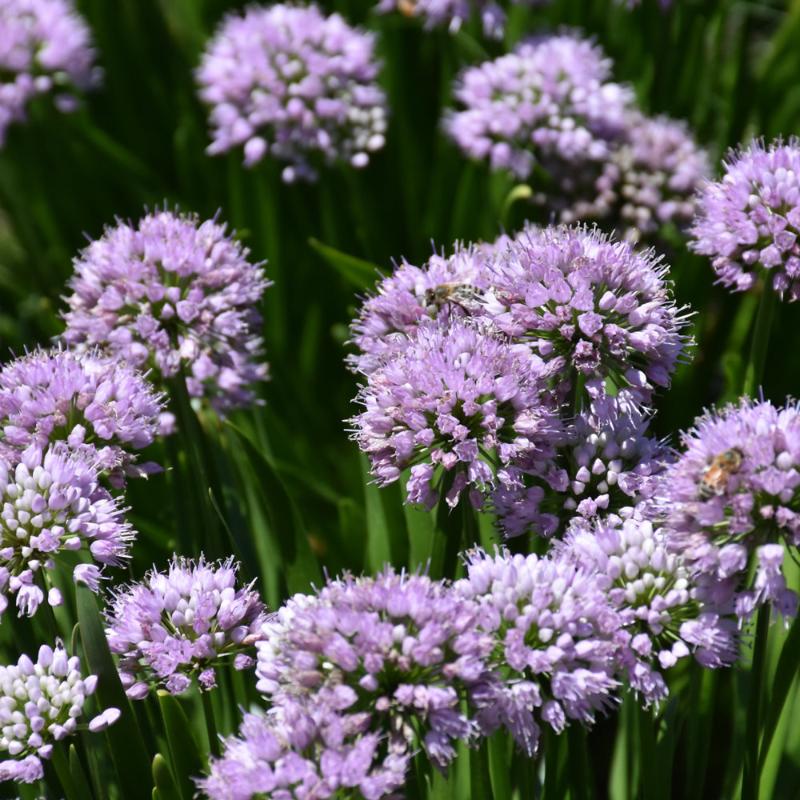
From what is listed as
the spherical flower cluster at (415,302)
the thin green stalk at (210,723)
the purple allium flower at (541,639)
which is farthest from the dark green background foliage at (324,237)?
the purple allium flower at (541,639)

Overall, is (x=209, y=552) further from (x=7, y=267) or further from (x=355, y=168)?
(x=7, y=267)

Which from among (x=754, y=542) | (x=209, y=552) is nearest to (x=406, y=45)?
(x=209, y=552)

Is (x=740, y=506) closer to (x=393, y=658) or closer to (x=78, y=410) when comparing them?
(x=393, y=658)

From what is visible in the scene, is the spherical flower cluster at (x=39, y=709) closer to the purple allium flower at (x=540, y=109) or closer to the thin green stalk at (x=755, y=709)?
the thin green stalk at (x=755, y=709)

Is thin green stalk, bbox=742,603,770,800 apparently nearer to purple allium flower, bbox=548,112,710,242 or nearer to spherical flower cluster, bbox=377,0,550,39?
purple allium flower, bbox=548,112,710,242

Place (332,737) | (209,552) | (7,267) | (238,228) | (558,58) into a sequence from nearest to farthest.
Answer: (332,737) → (209,552) → (558,58) → (238,228) → (7,267)

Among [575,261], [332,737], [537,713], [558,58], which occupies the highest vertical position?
[558,58]

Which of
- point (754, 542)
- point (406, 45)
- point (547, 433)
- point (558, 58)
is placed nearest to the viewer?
point (754, 542)
